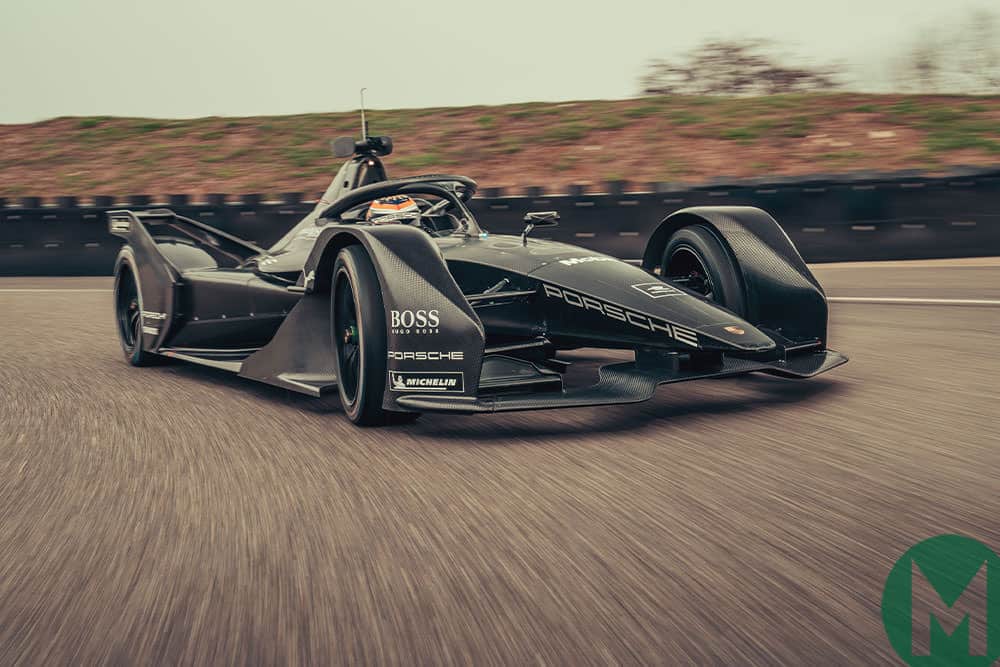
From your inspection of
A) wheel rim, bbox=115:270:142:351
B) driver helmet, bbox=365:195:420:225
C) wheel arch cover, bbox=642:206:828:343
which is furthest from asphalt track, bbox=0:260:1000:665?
wheel rim, bbox=115:270:142:351

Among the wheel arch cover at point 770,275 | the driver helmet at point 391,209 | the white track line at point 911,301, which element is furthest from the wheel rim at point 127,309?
the white track line at point 911,301

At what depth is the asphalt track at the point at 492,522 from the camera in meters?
2.36

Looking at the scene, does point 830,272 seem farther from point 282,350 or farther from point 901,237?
point 282,350

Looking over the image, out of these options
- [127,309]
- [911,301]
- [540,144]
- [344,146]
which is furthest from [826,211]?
[540,144]

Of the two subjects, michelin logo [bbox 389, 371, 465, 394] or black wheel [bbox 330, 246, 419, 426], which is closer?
michelin logo [bbox 389, 371, 465, 394]

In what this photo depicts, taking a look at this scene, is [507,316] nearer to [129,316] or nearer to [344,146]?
[344,146]

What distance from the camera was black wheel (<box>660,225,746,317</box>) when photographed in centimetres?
538

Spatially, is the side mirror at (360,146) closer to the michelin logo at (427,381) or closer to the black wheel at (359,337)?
the black wheel at (359,337)

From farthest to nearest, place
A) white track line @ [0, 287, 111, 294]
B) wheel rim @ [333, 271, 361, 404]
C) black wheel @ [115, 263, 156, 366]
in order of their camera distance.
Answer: white track line @ [0, 287, 111, 294], black wheel @ [115, 263, 156, 366], wheel rim @ [333, 271, 361, 404]

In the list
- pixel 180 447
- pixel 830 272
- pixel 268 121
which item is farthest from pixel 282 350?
pixel 268 121

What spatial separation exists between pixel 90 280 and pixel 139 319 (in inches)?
308

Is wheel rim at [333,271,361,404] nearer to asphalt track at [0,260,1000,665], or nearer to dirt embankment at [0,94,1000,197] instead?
asphalt track at [0,260,1000,665]

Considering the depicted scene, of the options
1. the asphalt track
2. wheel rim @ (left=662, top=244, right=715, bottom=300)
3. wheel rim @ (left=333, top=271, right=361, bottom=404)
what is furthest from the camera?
wheel rim @ (left=662, top=244, right=715, bottom=300)

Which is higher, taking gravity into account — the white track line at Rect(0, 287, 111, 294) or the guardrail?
the guardrail
